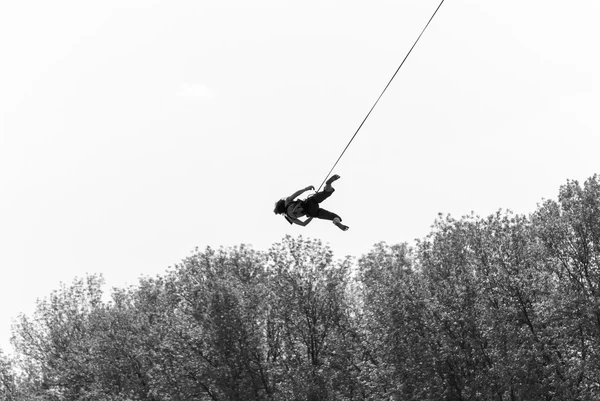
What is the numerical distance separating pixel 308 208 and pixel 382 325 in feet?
76.5

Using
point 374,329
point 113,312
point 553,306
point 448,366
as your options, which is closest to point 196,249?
point 113,312

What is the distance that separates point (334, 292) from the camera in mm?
47375

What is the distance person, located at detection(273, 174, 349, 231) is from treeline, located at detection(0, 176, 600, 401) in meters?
21.0

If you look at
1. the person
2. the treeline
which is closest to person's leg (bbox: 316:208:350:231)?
the person

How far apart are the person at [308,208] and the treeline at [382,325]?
21018 millimetres

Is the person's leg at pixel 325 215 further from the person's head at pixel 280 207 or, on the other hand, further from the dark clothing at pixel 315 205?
the person's head at pixel 280 207

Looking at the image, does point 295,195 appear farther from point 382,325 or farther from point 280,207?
point 382,325

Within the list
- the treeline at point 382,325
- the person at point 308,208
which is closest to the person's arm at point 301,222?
the person at point 308,208

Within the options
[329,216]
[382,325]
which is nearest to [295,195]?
[329,216]

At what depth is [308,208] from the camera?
20562 mm

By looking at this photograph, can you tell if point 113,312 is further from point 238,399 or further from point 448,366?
point 448,366

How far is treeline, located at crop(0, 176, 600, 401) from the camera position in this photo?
39312mm

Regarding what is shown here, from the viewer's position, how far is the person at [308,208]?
Answer: 2034 centimetres

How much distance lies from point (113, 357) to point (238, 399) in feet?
34.8
